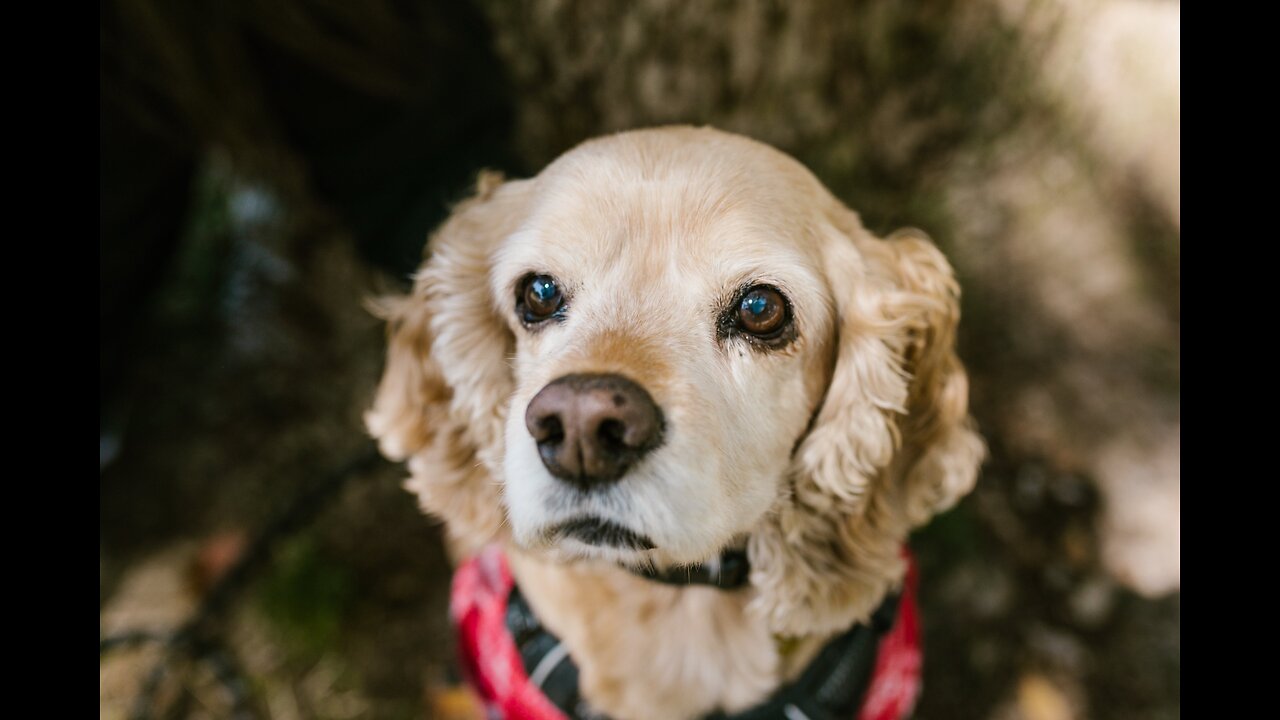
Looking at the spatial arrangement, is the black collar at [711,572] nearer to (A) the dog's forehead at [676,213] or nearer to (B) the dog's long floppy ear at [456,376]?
(B) the dog's long floppy ear at [456,376]

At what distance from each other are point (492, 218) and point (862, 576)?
121cm

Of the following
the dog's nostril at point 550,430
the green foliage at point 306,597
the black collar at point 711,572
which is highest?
the dog's nostril at point 550,430

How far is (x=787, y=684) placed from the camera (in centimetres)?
182

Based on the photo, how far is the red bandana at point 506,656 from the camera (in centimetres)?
185

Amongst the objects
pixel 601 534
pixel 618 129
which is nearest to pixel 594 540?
pixel 601 534

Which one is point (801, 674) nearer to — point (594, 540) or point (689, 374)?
point (594, 540)

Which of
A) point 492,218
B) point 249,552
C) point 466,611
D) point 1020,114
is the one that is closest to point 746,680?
point 466,611

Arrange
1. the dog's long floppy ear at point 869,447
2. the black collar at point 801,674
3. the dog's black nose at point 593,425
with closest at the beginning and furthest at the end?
the dog's black nose at point 593,425, the dog's long floppy ear at point 869,447, the black collar at point 801,674

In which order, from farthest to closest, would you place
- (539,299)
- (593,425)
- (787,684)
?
(787,684) → (539,299) → (593,425)

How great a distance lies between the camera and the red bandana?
6.07ft

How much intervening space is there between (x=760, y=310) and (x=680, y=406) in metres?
0.33

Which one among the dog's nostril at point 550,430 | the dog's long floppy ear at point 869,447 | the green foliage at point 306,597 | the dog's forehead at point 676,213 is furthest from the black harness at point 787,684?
the green foliage at point 306,597

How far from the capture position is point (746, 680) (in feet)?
5.87

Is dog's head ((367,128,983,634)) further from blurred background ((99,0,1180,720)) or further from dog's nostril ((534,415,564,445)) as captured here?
blurred background ((99,0,1180,720))
